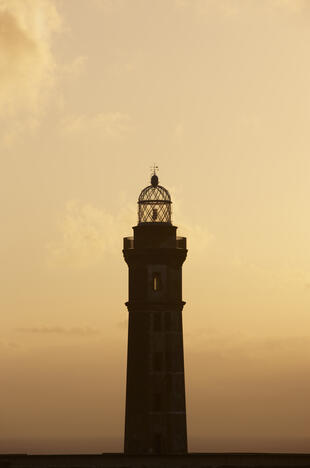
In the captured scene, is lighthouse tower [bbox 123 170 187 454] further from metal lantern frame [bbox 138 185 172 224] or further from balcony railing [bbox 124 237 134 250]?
metal lantern frame [bbox 138 185 172 224]

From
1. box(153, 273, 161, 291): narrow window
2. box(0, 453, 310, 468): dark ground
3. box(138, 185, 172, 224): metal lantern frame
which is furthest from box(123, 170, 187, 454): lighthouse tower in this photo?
box(0, 453, 310, 468): dark ground

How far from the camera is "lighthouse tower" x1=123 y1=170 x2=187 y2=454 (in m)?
84.2

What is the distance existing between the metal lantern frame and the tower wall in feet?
7.07

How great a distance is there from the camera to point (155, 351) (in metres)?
85.1

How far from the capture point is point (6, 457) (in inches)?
2913

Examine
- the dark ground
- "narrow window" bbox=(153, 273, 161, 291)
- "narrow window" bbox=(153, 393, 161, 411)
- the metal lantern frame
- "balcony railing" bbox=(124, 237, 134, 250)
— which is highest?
the metal lantern frame

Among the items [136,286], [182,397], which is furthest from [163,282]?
[182,397]

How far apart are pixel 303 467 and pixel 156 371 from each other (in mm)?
15167

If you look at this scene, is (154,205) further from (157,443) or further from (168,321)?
(157,443)

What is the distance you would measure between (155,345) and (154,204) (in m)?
10.8

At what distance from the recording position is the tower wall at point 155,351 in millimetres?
84125

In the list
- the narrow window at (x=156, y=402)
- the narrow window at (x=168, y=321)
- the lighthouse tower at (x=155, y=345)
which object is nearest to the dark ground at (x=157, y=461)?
the lighthouse tower at (x=155, y=345)

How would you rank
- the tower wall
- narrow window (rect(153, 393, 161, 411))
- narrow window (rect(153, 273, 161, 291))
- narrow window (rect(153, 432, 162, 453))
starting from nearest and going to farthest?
narrow window (rect(153, 432, 162, 453))
the tower wall
narrow window (rect(153, 393, 161, 411))
narrow window (rect(153, 273, 161, 291))

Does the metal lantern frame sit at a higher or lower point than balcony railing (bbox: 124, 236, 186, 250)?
higher
